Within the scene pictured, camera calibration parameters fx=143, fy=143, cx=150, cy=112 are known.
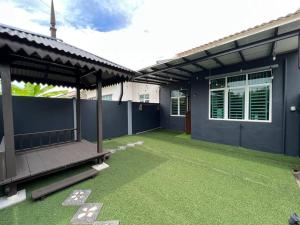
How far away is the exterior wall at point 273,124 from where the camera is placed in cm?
430

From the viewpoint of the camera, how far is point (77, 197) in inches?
95.3

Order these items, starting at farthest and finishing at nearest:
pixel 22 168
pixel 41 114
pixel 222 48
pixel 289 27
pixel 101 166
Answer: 1. pixel 41 114
2. pixel 222 48
3. pixel 101 166
4. pixel 289 27
5. pixel 22 168

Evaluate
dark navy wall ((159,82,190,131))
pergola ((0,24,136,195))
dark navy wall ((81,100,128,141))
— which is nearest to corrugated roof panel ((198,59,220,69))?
dark navy wall ((159,82,190,131))

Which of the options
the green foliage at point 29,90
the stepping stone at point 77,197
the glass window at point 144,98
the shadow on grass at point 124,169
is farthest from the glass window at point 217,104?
the green foliage at point 29,90

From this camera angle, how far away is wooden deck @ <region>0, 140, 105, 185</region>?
2.57 metres

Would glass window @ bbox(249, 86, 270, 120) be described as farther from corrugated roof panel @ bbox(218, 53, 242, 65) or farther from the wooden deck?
the wooden deck

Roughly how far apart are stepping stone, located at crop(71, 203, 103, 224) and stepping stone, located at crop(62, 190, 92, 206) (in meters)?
0.16

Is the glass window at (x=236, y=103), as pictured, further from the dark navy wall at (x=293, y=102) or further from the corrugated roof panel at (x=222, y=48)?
the corrugated roof panel at (x=222, y=48)

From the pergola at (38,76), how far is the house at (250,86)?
284 cm

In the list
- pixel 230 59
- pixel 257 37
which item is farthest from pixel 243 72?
pixel 257 37

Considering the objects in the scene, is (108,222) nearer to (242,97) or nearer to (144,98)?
(242,97)

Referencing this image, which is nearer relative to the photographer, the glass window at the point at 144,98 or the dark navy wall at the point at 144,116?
the dark navy wall at the point at 144,116

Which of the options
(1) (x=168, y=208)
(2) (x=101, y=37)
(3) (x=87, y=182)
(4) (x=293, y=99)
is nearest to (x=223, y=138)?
(4) (x=293, y=99)

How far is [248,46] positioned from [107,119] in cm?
596
